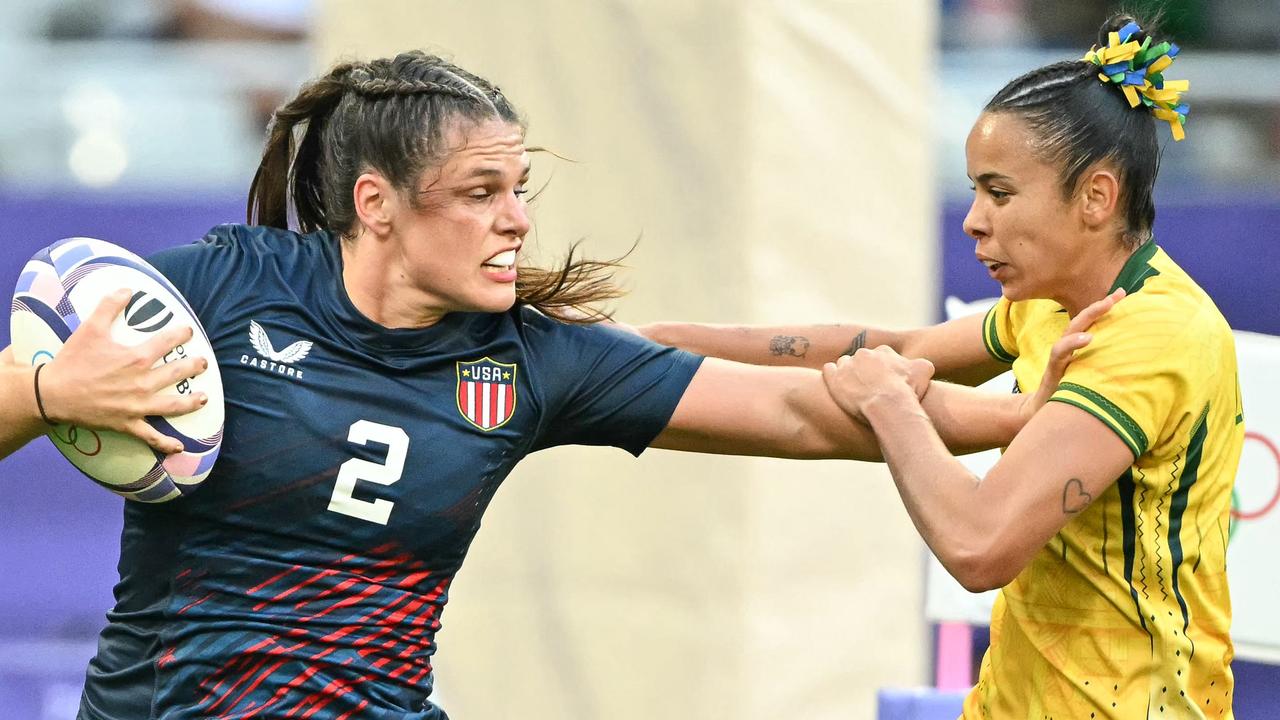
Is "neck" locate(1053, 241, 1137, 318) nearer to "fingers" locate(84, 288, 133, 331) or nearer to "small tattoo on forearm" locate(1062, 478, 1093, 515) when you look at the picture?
"small tattoo on forearm" locate(1062, 478, 1093, 515)

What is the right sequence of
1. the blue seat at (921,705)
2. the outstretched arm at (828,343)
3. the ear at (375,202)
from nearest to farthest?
1. the ear at (375,202)
2. the outstretched arm at (828,343)
3. the blue seat at (921,705)

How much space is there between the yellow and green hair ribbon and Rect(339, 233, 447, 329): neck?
3.92 ft

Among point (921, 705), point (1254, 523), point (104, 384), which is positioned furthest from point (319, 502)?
point (1254, 523)

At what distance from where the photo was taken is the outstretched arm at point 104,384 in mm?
2557

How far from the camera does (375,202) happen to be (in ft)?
9.33

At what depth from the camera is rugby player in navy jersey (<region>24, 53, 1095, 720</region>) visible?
8.90ft

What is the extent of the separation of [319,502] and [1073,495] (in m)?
1.22

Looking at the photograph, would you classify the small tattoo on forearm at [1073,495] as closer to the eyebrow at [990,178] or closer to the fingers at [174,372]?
the eyebrow at [990,178]

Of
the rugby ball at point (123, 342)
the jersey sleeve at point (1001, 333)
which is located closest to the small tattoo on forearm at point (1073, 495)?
the jersey sleeve at point (1001, 333)

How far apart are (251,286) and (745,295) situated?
1554mm

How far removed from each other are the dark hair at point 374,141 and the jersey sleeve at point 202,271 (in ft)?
0.67

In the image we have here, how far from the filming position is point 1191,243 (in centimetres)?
449

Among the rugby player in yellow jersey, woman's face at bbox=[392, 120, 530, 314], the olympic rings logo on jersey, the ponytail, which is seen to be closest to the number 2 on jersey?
woman's face at bbox=[392, 120, 530, 314]

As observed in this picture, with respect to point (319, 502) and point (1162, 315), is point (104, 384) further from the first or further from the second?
point (1162, 315)
